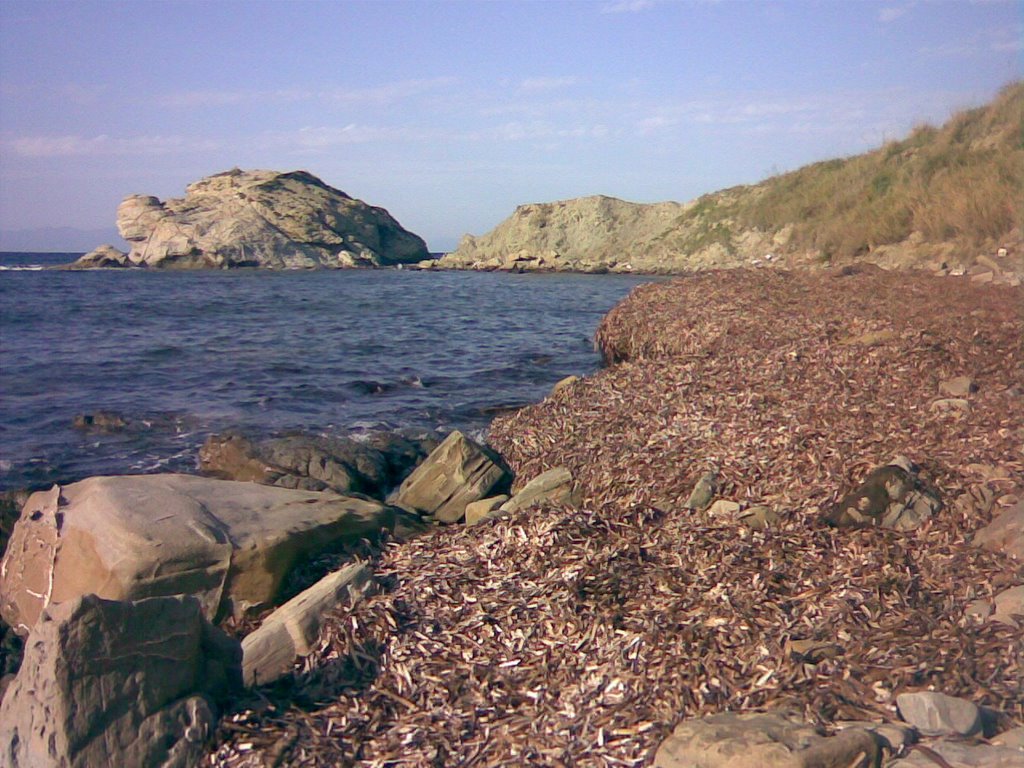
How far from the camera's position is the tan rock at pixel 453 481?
7316 millimetres

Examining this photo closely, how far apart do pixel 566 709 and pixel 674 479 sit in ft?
9.50

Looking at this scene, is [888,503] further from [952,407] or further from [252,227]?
[252,227]

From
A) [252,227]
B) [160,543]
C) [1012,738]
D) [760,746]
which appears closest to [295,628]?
[160,543]

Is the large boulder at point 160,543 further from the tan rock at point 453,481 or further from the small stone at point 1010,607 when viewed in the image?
the small stone at point 1010,607

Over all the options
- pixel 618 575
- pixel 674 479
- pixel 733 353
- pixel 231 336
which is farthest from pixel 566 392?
pixel 231 336

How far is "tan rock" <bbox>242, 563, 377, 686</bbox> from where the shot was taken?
4.01 m

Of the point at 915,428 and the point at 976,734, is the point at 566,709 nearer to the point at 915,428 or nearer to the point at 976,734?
the point at 976,734

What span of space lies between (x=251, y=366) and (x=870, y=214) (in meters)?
14.3

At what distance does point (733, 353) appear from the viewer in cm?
1009

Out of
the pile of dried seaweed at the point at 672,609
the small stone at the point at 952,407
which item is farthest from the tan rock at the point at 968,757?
the small stone at the point at 952,407

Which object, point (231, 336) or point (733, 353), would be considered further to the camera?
point (231, 336)

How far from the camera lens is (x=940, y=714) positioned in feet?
10.4

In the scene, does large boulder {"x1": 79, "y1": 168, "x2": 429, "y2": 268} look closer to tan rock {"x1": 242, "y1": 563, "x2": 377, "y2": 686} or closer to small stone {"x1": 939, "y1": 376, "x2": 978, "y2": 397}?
small stone {"x1": 939, "y1": 376, "x2": 978, "y2": 397}

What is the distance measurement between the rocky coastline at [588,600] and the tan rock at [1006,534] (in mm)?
20
